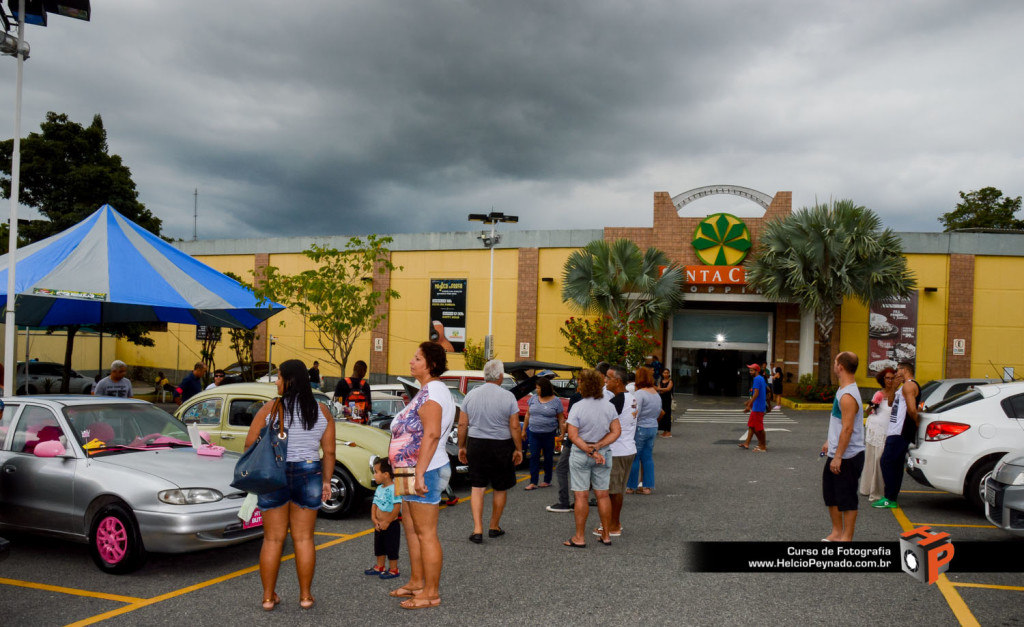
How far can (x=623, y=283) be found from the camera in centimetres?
2761

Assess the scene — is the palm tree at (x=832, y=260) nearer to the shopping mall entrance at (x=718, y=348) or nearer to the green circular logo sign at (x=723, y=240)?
the green circular logo sign at (x=723, y=240)

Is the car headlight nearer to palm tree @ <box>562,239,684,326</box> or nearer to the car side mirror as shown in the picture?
the car side mirror

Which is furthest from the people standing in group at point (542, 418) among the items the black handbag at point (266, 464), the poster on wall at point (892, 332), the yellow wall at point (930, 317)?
the poster on wall at point (892, 332)

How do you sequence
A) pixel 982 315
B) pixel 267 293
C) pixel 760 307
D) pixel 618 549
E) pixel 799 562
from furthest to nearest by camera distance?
1. pixel 760 307
2. pixel 982 315
3. pixel 267 293
4. pixel 618 549
5. pixel 799 562

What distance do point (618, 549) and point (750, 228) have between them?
24330 mm

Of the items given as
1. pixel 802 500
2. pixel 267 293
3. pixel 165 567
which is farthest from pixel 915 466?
pixel 267 293

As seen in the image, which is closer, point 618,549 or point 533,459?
point 618,549

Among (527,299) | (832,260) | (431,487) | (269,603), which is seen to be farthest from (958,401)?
(527,299)

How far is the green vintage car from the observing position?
7.90 metres

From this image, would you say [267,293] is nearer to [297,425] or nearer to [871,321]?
[297,425]

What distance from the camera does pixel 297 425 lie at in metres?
4.76

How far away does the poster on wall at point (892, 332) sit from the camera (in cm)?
2833

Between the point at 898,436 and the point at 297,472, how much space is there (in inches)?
273

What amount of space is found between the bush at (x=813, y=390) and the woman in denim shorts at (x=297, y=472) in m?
24.9
